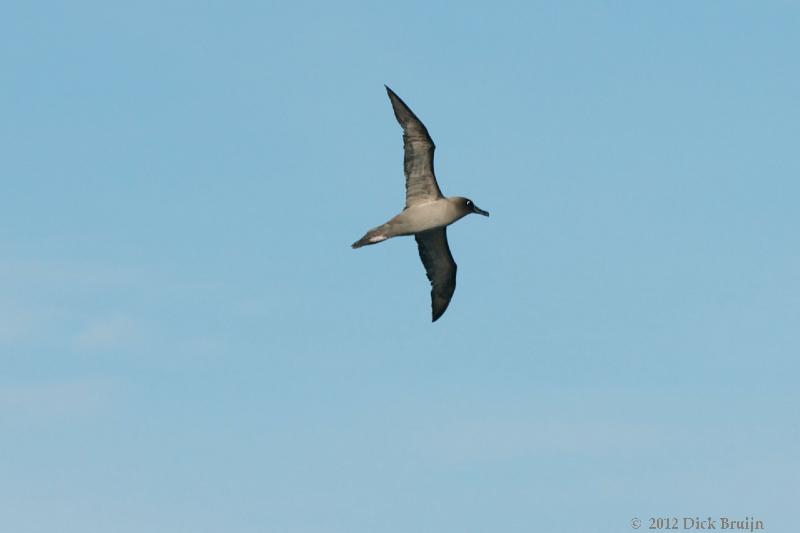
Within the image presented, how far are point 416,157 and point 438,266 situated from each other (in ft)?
14.0

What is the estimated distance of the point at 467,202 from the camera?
57.6 m

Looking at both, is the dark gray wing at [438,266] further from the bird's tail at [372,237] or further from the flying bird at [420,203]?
the bird's tail at [372,237]

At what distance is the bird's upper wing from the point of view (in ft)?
183

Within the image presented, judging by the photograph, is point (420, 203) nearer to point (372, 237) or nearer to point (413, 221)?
point (413, 221)

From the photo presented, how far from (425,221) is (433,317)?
12.4 ft

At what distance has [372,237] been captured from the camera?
56656mm

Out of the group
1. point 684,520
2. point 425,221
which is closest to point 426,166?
point 425,221

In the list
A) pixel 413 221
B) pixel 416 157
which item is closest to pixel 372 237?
pixel 413 221

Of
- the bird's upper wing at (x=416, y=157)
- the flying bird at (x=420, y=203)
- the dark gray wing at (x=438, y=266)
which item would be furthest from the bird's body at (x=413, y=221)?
the dark gray wing at (x=438, y=266)

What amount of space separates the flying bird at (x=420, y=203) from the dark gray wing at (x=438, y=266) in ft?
0.10

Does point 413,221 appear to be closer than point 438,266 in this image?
Yes

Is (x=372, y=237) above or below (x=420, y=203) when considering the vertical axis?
below

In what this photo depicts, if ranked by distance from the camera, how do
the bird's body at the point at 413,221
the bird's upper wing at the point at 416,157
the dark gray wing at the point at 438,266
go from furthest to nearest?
1. the dark gray wing at the point at 438,266
2. the bird's body at the point at 413,221
3. the bird's upper wing at the point at 416,157

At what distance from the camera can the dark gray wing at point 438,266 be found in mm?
58469
